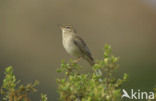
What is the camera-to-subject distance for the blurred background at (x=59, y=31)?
1956 cm

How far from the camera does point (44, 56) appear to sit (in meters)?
21.3

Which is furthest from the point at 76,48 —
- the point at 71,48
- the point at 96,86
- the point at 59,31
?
the point at 59,31

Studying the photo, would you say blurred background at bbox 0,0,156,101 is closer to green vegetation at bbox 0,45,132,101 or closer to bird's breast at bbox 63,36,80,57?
bird's breast at bbox 63,36,80,57

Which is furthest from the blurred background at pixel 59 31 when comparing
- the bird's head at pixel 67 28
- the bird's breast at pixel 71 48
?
the bird's breast at pixel 71 48

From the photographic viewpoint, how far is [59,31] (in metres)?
21.6

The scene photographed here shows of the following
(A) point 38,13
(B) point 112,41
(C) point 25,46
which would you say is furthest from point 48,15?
(B) point 112,41

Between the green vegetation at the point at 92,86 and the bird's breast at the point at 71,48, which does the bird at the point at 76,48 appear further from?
the green vegetation at the point at 92,86

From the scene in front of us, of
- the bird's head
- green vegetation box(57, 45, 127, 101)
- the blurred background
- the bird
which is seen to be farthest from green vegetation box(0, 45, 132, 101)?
the blurred background

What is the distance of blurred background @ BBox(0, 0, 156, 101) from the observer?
64.2 feet

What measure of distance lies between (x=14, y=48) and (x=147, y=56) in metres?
5.53

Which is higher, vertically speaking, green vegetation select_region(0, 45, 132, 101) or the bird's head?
the bird's head

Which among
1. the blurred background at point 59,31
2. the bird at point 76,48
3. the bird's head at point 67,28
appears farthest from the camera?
the blurred background at point 59,31

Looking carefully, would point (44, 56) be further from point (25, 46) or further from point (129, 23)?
point (129, 23)

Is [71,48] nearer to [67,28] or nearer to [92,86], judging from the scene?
[67,28]
